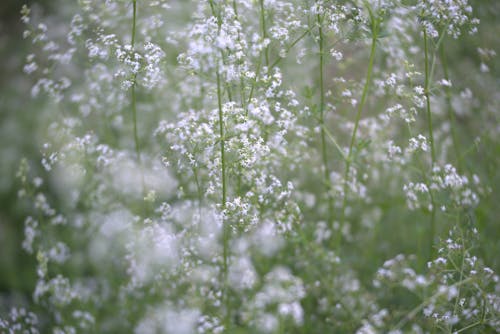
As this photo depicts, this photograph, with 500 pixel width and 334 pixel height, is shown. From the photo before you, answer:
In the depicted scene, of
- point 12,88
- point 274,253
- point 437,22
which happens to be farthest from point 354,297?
point 12,88

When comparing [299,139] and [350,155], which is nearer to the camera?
[350,155]

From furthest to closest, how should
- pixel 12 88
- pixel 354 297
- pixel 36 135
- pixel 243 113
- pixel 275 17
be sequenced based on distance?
pixel 12 88 < pixel 36 135 < pixel 354 297 < pixel 275 17 < pixel 243 113

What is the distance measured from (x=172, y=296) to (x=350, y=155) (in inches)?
74.4

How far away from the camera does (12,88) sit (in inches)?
243

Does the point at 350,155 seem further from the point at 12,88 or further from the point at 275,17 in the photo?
the point at 12,88

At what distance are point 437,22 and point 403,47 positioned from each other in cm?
130

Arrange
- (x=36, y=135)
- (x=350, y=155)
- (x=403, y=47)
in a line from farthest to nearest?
(x=36, y=135) → (x=403, y=47) → (x=350, y=155)

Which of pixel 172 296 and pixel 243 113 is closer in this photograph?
pixel 243 113

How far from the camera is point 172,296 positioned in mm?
3639

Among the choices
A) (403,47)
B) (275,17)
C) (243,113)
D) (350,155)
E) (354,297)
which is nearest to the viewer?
(243,113)

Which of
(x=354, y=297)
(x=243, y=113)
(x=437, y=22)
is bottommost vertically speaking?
(x=354, y=297)

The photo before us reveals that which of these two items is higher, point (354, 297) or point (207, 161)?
point (207, 161)

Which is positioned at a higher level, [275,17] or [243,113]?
[275,17]

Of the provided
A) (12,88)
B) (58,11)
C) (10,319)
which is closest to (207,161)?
(10,319)
